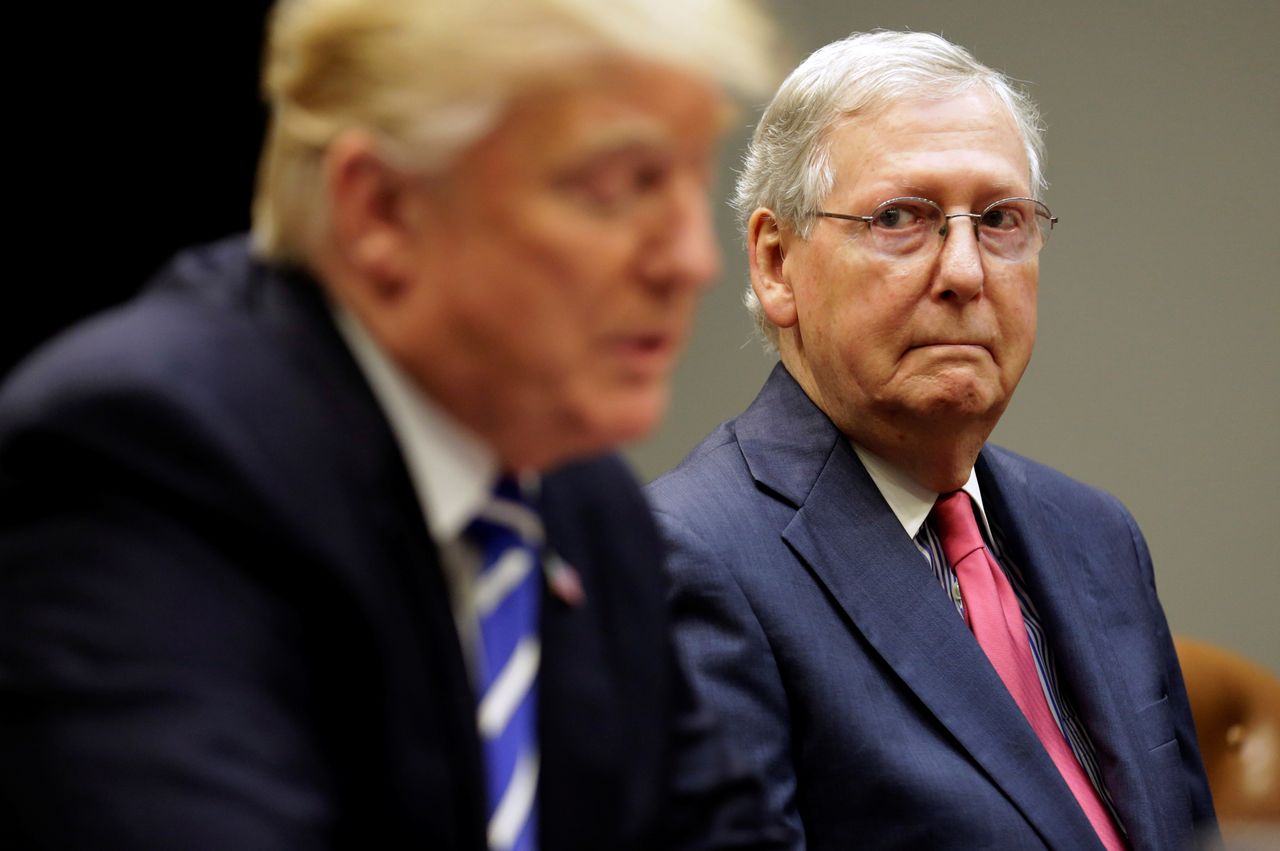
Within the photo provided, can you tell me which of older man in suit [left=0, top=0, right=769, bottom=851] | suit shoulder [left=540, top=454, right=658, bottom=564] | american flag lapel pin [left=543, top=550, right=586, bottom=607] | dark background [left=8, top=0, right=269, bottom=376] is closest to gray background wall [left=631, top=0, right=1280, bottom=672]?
dark background [left=8, top=0, right=269, bottom=376]

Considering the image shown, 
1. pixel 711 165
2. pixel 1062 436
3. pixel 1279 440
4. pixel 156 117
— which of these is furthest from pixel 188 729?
pixel 1279 440

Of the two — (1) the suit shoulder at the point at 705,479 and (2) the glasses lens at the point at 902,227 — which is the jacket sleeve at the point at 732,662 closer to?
(1) the suit shoulder at the point at 705,479

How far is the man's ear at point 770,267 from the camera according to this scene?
2098 mm

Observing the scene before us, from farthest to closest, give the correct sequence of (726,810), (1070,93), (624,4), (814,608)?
(1070,93) → (814,608) → (726,810) → (624,4)

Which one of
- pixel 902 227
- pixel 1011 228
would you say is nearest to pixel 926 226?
pixel 902 227

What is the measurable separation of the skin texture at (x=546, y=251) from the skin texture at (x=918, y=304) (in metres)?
1.01

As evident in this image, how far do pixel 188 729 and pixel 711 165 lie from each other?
1.70ft

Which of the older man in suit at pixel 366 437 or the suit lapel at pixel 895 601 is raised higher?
the older man in suit at pixel 366 437

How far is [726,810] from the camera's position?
129 cm

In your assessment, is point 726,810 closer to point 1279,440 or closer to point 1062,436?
point 1062,436

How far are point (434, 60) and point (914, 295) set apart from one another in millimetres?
1182

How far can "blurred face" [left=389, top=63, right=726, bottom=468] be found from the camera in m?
0.95

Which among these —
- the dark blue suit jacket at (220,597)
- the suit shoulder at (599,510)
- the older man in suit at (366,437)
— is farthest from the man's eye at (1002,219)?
the dark blue suit jacket at (220,597)

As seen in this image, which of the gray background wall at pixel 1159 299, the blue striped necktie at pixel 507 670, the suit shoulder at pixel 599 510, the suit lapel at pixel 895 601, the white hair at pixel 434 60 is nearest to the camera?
the white hair at pixel 434 60
